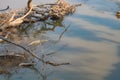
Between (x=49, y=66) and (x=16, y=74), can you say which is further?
(x=49, y=66)

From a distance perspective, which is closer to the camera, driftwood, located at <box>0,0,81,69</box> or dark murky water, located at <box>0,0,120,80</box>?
dark murky water, located at <box>0,0,120,80</box>

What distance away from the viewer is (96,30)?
1234 cm

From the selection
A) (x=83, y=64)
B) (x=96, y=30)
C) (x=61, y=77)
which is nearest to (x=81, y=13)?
(x=96, y=30)

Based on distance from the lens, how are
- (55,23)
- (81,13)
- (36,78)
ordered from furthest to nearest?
(81,13)
(55,23)
(36,78)

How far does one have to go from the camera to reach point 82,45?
35.2ft

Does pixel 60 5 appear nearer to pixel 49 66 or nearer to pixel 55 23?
pixel 55 23

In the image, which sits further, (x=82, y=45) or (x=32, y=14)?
(x=32, y=14)

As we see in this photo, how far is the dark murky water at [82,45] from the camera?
8.51 m

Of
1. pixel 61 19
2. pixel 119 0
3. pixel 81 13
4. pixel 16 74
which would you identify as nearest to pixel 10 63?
pixel 16 74

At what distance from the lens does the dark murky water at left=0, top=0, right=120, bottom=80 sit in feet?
27.9

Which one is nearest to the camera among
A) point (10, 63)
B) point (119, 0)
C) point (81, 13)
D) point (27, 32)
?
point (10, 63)

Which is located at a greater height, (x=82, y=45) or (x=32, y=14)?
(x=32, y=14)

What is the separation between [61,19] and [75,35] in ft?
7.89

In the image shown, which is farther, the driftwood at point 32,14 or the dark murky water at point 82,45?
the driftwood at point 32,14
